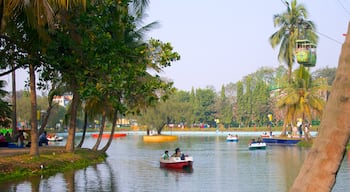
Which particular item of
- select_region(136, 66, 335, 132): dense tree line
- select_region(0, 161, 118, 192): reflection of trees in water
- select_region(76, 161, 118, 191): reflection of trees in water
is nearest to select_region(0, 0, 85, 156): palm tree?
select_region(0, 161, 118, 192): reflection of trees in water

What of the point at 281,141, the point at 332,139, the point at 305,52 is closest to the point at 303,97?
the point at 305,52

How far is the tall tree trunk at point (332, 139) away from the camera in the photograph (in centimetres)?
416

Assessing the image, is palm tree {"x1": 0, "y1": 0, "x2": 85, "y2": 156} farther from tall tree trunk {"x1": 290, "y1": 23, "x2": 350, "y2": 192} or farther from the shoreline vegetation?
tall tree trunk {"x1": 290, "y1": 23, "x2": 350, "y2": 192}

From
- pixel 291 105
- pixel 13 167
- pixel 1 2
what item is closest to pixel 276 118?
pixel 291 105

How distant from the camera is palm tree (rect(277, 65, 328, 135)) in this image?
4734cm

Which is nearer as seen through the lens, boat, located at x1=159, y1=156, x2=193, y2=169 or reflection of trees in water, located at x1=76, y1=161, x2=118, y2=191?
reflection of trees in water, located at x1=76, y1=161, x2=118, y2=191

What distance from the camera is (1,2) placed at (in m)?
13.0

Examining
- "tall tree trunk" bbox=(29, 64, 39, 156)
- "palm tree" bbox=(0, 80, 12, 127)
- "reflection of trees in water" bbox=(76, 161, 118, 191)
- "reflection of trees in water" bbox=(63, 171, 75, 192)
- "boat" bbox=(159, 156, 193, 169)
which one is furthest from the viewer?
"palm tree" bbox=(0, 80, 12, 127)

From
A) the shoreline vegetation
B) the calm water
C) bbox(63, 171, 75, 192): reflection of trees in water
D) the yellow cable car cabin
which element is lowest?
the calm water

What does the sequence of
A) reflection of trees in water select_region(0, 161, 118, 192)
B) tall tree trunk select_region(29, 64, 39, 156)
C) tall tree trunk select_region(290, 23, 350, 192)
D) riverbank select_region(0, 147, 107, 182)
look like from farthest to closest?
Result: tall tree trunk select_region(29, 64, 39, 156) → riverbank select_region(0, 147, 107, 182) → reflection of trees in water select_region(0, 161, 118, 192) → tall tree trunk select_region(290, 23, 350, 192)

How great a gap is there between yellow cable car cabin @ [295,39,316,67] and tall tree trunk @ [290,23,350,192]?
45.3m

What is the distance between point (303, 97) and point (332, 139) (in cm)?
4496

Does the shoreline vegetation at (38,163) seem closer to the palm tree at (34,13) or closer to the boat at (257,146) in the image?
the palm tree at (34,13)

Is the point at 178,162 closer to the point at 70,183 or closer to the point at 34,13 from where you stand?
the point at 70,183
